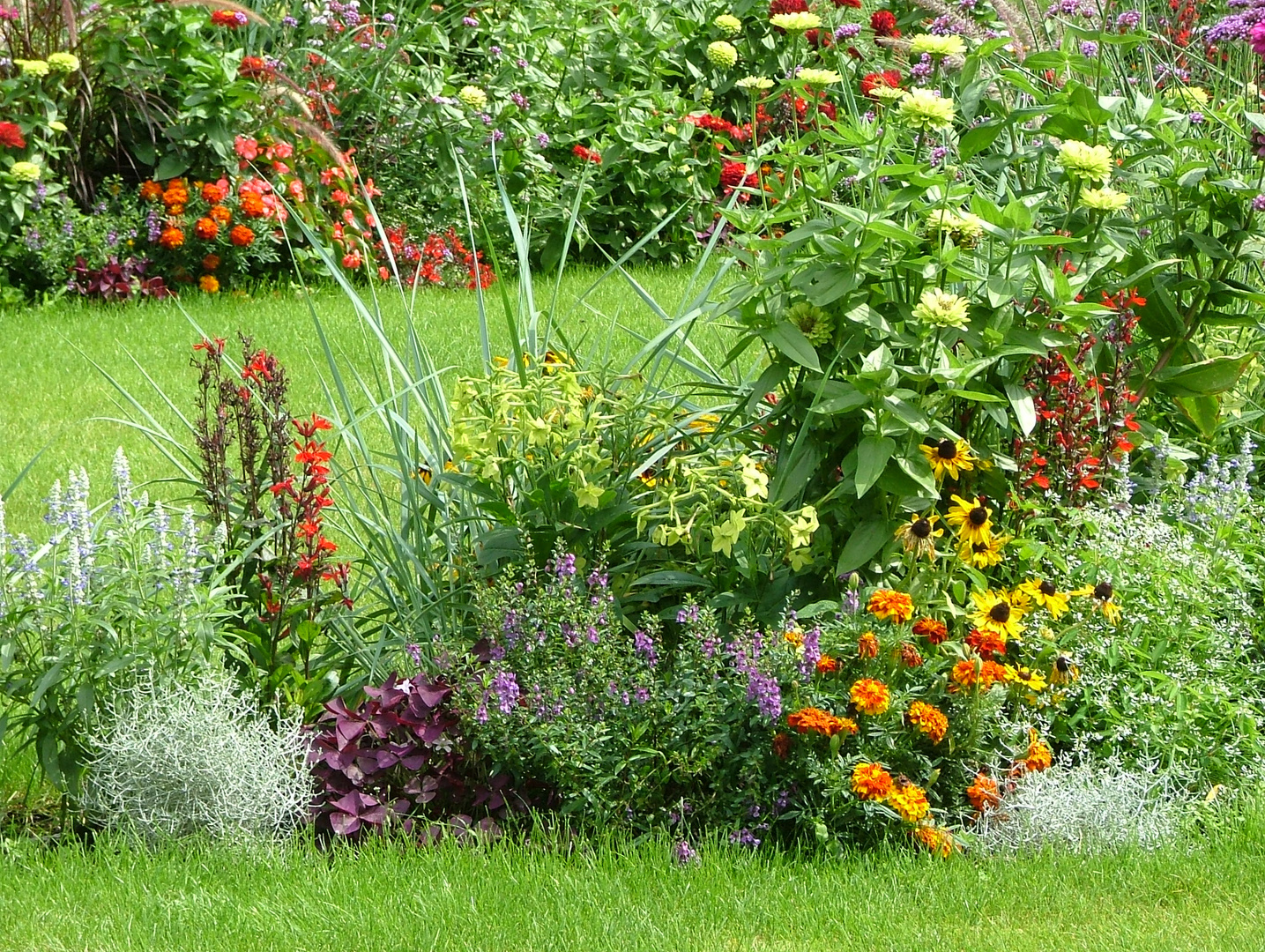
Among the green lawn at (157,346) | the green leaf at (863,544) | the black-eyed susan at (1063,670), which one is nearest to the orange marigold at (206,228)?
the green lawn at (157,346)

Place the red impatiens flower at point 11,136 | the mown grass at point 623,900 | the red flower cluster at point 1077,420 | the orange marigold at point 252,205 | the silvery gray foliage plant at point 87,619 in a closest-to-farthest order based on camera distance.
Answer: the mown grass at point 623,900
the silvery gray foliage plant at point 87,619
the red flower cluster at point 1077,420
the red impatiens flower at point 11,136
the orange marigold at point 252,205

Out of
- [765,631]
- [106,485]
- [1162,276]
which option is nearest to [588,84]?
[106,485]

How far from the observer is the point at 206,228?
686 centimetres

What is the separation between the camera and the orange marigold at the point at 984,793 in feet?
9.48

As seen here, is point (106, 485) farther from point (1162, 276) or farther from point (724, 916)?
point (1162, 276)

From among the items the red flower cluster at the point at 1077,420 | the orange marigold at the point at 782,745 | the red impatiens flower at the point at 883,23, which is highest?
the red impatiens flower at the point at 883,23

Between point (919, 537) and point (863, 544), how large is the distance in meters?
0.21

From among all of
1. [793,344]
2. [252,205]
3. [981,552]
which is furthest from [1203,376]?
[252,205]

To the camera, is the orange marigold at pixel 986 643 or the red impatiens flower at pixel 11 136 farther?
the red impatiens flower at pixel 11 136

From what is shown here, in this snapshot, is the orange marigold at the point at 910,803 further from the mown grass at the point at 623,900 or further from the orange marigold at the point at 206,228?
the orange marigold at the point at 206,228

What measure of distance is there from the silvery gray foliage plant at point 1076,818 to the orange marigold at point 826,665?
42 centimetres

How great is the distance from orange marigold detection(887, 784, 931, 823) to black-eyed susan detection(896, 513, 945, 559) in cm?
49

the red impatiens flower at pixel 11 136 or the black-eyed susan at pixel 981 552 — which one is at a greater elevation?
the red impatiens flower at pixel 11 136

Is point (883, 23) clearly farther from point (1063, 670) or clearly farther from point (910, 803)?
point (910, 803)
